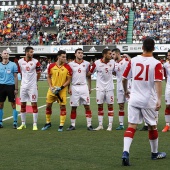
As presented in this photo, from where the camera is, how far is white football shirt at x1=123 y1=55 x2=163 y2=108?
29.6 feet

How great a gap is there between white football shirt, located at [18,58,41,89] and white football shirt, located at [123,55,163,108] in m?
5.54

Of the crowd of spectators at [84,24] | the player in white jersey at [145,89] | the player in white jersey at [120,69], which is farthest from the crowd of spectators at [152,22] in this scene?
the player in white jersey at [145,89]

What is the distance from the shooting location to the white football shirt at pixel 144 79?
9016 mm

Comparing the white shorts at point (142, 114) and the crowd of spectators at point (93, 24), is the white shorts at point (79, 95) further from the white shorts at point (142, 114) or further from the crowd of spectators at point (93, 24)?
the crowd of spectators at point (93, 24)

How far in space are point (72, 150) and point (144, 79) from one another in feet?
7.84

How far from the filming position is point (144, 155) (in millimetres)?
9906

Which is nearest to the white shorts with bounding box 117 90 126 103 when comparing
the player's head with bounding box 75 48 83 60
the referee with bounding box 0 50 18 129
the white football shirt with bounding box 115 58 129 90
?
the white football shirt with bounding box 115 58 129 90

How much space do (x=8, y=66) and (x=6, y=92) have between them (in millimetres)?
724

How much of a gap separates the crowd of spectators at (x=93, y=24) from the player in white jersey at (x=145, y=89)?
40.4 m

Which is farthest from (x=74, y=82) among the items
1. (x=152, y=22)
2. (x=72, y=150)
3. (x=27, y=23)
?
(x=27, y=23)

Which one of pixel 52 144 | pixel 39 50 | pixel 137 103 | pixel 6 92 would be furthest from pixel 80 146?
pixel 39 50

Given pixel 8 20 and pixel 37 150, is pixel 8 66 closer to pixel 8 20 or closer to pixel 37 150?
pixel 37 150

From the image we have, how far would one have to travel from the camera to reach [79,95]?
14195 mm

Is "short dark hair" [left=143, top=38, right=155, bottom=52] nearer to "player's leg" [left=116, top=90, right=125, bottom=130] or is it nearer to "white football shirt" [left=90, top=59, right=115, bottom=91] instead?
"white football shirt" [left=90, top=59, right=115, bottom=91]
